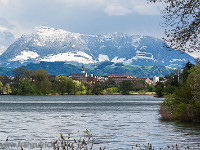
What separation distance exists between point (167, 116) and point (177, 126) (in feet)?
27.1

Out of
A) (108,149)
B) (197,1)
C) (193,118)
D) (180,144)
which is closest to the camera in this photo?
(197,1)

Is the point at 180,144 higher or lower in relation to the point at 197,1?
lower

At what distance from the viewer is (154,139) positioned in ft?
133

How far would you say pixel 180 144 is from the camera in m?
36.3

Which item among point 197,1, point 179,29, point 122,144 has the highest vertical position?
point 197,1

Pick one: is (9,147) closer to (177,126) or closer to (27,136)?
(27,136)

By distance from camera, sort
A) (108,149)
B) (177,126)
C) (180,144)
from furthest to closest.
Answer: (177,126)
(180,144)
(108,149)

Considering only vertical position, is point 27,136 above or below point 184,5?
below

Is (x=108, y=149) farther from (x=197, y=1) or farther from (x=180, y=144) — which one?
(x=197, y=1)

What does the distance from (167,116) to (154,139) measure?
72.3ft

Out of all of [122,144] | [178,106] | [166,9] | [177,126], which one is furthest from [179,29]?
[178,106]

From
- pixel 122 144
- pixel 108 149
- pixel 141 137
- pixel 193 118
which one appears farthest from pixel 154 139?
pixel 193 118

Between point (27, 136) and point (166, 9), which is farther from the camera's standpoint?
point (27, 136)

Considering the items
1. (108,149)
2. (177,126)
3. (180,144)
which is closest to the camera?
(108,149)
